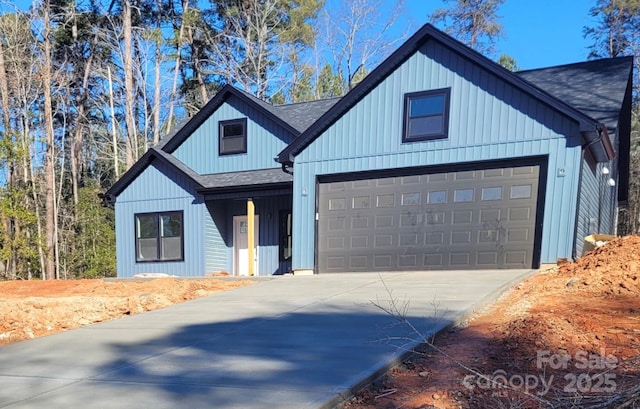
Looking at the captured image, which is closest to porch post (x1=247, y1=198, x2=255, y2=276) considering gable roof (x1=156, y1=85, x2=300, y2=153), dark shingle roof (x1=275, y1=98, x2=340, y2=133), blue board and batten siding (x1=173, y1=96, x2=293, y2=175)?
blue board and batten siding (x1=173, y1=96, x2=293, y2=175)

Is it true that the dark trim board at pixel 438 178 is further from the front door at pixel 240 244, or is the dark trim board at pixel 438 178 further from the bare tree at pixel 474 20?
the bare tree at pixel 474 20

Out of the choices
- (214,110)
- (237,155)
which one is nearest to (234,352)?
(237,155)

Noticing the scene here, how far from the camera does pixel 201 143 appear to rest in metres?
14.2

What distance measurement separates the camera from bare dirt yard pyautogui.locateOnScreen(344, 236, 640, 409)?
2643 mm

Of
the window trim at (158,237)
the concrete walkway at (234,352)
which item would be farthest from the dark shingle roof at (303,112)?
the concrete walkway at (234,352)

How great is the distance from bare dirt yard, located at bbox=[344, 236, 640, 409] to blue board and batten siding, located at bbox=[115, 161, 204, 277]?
959 cm

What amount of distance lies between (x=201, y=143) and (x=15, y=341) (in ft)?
30.9

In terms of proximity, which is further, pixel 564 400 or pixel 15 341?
pixel 15 341

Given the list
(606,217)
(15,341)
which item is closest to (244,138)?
(15,341)

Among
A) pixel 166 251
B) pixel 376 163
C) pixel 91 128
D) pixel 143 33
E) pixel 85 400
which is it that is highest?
pixel 143 33

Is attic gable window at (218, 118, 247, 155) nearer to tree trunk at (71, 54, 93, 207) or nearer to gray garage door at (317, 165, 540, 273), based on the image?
gray garage door at (317, 165, 540, 273)

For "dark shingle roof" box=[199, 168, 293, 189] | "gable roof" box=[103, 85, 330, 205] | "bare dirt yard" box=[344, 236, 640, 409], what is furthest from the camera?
"gable roof" box=[103, 85, 330, 205]

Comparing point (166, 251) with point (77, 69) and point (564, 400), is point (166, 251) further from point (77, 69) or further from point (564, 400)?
point (77, 69)

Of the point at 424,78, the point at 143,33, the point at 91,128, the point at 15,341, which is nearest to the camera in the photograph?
the point at 15,341
